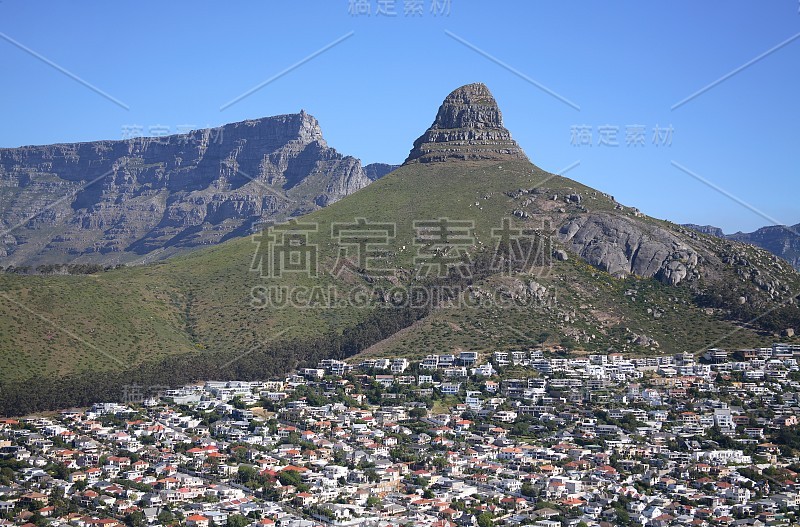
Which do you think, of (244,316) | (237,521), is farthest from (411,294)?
(237,521)

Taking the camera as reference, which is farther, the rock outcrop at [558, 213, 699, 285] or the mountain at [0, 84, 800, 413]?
the rock outcrop at [558, 213, 699, 285]

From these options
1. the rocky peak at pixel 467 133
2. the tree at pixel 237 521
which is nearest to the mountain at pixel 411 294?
the rocky peak at pixel 467 133

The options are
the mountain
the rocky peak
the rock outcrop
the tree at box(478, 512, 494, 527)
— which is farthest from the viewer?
the rocky peak

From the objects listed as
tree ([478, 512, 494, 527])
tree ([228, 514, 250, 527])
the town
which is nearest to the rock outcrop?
the town

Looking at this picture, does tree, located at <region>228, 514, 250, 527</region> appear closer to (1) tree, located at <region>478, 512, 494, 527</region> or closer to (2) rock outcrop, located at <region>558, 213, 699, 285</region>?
(1) tree, located at <region>478, 512, 494, 527</region>

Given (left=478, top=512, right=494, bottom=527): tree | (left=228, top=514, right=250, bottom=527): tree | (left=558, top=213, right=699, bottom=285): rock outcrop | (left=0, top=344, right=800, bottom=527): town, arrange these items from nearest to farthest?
1. (left=228, top=514, right=250, bottom=527): tree
2. (left=478, top=512, right=494, bottom=527): tree
3. (left=0, top=344, right=800, bottom=527): town
4. (left=558, top=213, right=699, bottom=285): rock outcrop

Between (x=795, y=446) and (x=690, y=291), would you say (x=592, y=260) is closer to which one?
(x=690, y=291)

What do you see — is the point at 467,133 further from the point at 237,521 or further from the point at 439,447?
the point at 237,521
